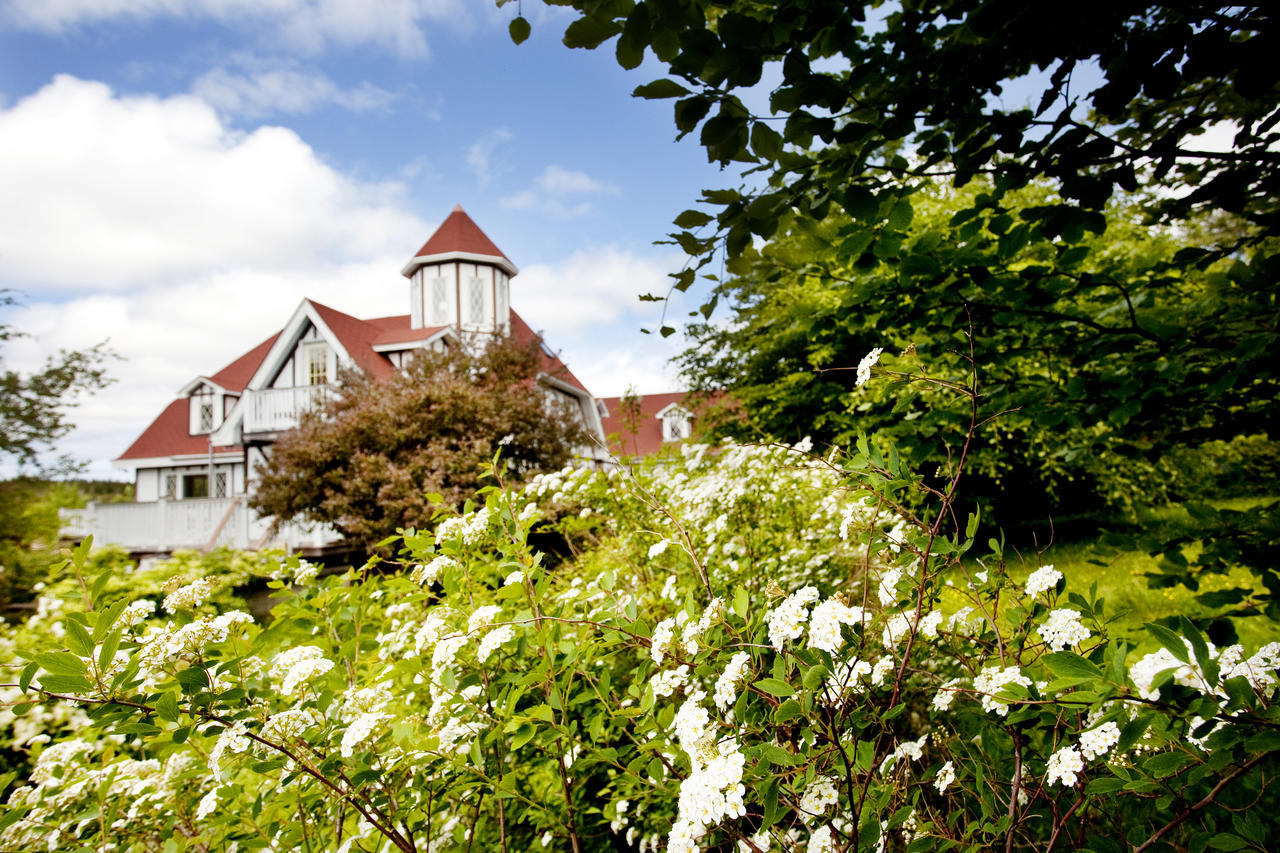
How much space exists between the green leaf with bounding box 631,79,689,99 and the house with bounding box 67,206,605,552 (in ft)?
37.4

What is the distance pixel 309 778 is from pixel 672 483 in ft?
8.24

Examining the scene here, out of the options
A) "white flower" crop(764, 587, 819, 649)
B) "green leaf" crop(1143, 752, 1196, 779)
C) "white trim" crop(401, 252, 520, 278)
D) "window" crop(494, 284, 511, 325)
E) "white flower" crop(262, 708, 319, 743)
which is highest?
"white trim" crop(401, 252, 520, 278)

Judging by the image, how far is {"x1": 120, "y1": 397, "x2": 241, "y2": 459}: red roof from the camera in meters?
20.6

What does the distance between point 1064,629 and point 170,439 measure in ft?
85.3

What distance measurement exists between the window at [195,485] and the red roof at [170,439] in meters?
0.93

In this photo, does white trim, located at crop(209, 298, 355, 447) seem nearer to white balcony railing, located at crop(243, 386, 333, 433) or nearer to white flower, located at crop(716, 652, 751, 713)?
white balcony railing, located at crop(243, 386, 333, 433)

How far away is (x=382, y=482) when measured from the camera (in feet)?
32.6

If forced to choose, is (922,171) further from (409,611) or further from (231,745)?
(409,611)

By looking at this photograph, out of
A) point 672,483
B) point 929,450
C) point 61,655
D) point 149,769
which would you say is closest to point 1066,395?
point 929,450

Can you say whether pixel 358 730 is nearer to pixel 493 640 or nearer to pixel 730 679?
pixel 493 640

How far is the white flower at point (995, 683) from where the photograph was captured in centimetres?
112

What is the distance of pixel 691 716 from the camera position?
3.75 feet

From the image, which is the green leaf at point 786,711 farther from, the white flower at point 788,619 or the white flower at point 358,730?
the white flower at point 358,730

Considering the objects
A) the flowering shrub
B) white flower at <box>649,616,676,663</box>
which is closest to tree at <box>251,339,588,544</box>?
the flowering shrub
